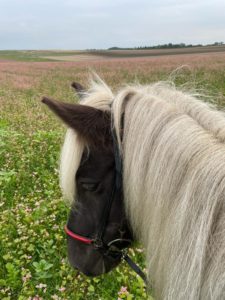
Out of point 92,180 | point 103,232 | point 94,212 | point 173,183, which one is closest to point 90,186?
point 92,180

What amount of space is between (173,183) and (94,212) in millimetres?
526

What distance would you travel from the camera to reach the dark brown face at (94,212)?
1.90m

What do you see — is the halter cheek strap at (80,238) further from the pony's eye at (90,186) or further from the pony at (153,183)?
the pony's eye at (90,186)

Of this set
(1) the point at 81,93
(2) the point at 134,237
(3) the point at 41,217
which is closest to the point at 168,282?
(2) the point at 134,237

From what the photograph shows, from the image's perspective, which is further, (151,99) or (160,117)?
(151,99)

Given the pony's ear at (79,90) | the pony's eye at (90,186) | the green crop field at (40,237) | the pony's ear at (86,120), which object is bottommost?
the green crop field at (40,237)

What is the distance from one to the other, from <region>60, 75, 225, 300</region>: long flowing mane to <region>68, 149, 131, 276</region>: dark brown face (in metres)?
0.07

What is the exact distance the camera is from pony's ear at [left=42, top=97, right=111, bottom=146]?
1717 millimetres

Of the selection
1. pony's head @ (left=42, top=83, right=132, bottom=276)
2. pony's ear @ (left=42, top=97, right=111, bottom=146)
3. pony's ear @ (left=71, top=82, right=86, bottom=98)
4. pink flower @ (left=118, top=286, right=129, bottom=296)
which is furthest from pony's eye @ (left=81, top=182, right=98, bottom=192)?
pink flower @ (left=118, top=286, right=129, bottom=296)

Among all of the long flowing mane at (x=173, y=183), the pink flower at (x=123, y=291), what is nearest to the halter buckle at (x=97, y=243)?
the long flowing mane at (x=173, y=183)

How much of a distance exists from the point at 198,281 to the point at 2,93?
15.7 metres

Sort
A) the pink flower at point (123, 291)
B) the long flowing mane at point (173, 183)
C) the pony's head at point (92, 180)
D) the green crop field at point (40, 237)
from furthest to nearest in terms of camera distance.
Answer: the green crop field at point (40, 237) → the pink flower at point (123, 291) → the pony's head at point (92, 180) → the long flowing mane at point (173, 183)

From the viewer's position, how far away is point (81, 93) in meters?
2.28

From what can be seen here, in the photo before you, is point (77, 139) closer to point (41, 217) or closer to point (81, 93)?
point (81, 93)
